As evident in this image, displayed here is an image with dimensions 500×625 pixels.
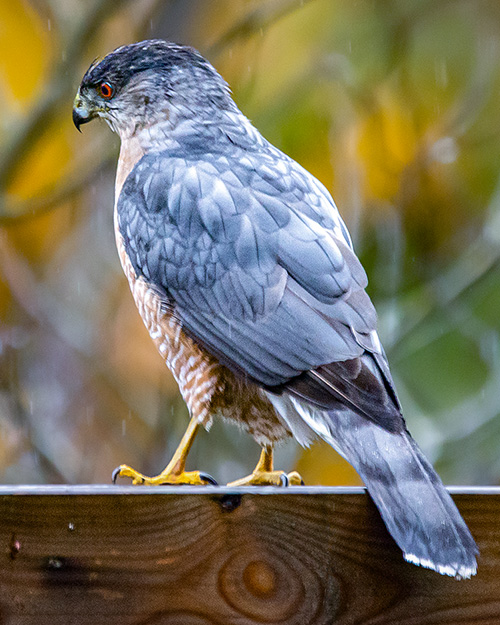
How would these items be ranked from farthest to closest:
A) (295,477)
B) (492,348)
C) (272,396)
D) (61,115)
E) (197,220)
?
1. (492,348)
2. (61,115)
3. (295,477)
4. (197,220)
5. (272,396)

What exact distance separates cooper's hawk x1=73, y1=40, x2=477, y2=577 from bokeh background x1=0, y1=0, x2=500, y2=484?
150 centimetres

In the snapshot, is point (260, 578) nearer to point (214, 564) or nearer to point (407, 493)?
point (214, 564)

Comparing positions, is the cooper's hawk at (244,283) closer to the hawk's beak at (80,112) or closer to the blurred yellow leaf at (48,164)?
the hawk's beak at (80,112)

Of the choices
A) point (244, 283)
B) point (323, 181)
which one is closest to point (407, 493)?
point (244, 283)

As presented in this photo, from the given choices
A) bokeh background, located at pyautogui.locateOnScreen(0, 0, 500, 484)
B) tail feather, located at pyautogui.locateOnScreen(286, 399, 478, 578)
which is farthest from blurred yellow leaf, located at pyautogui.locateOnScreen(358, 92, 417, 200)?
tail feather, located at pyautogui.locateOnScreen(286, 399, 478, 578)

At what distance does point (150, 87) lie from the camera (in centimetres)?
304

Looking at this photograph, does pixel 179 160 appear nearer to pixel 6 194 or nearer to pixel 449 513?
pixel 449 513

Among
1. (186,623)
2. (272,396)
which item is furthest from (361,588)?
(272,396)

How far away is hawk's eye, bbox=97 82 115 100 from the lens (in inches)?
123

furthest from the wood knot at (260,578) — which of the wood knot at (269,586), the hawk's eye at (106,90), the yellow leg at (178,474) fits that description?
the hawk's eye at (106,90)

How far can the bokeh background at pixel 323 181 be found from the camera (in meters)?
4.79

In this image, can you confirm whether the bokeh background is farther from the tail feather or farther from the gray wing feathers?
the tail feather

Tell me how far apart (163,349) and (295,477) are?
60 cm

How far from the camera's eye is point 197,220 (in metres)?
2.58
